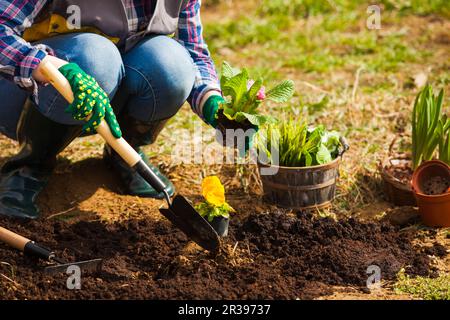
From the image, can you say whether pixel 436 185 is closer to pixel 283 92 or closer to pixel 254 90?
pixel 283 92

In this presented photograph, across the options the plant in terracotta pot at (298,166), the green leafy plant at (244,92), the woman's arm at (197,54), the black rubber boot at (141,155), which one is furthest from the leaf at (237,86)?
the black rubber boot at (141,155)

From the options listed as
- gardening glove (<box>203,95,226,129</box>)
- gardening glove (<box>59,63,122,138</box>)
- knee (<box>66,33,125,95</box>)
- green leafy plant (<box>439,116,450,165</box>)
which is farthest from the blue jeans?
green leafy plant (<box>439,116,450,165</box>)

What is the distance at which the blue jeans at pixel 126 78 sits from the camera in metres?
2.96

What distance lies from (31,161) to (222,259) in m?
1.01

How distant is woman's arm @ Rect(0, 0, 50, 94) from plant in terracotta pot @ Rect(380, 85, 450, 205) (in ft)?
Answer: 5.37

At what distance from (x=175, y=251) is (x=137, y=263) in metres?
0.16

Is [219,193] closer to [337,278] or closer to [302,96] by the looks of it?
[337,278]

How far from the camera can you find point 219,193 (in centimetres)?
294

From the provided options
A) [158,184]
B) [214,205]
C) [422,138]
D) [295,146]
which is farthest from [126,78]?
[422,138]

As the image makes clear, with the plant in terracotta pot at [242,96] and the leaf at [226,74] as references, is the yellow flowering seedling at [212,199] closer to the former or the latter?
the plant in terracotta pot at [242,96]

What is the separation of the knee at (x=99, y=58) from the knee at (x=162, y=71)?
103 millimetres

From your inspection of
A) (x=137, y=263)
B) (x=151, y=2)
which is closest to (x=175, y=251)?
(x=137, y=263)

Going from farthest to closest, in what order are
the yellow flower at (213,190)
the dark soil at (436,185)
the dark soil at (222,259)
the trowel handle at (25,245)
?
the dark soil at (436,185) → the yellow flower at (213,190) → the trowel handle at (25,245) → the dark soil at (222,259)

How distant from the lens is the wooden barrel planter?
3248 millimetres
